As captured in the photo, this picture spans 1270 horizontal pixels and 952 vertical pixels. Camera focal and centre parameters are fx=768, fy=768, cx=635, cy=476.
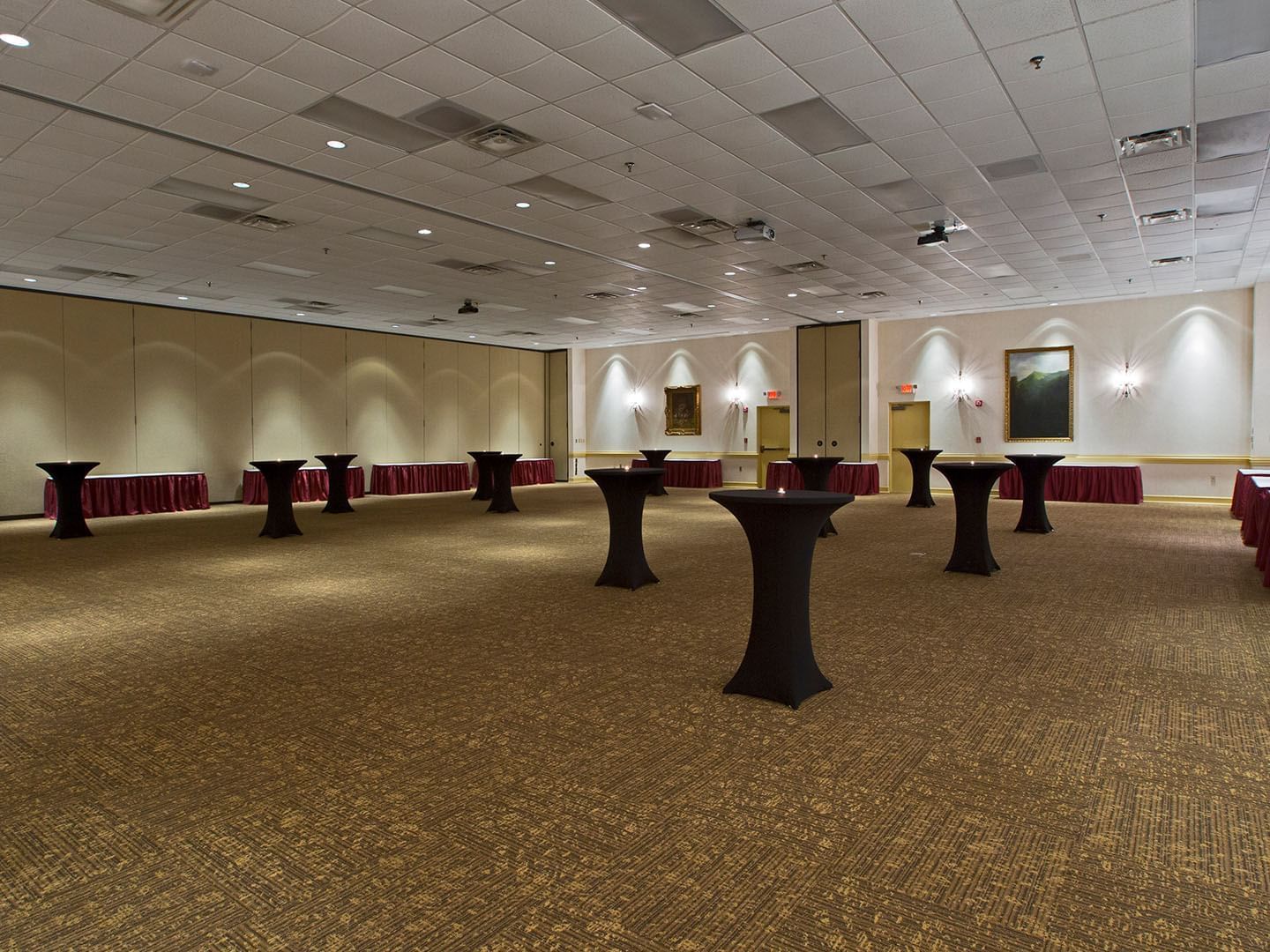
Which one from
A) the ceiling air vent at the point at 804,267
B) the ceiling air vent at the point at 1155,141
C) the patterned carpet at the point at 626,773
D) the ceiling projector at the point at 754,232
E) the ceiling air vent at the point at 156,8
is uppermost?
the ceiling air vent at the point at 804,267

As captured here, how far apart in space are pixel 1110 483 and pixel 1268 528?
7.90 metres

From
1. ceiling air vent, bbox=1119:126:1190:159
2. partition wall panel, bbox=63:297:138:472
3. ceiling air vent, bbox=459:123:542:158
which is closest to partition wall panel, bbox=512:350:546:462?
partition wall panel, bbox=63:297:138:472

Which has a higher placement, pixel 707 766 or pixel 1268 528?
pixel 1268 528

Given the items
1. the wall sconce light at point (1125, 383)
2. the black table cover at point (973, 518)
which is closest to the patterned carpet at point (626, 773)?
the black table cover at point (973, 518)

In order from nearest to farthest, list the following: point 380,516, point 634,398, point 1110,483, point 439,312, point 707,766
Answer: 1. point 707,766
2. point 380,516
3. point 1110,483
4. point 439,312
5. point 634,398

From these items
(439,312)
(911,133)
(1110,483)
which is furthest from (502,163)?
(1110,483)

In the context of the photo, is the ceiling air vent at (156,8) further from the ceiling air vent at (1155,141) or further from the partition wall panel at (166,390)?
the partition wall panel at (166,390)

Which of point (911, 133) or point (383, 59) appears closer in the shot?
point (383, 59)

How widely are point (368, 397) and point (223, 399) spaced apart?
3.18 m

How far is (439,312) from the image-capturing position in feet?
49.5

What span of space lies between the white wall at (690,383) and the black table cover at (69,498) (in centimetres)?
1291

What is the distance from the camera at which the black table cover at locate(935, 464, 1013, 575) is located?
709cm

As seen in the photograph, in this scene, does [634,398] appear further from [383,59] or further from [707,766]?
[707,766]

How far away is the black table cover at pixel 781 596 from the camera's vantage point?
3.76 meters
